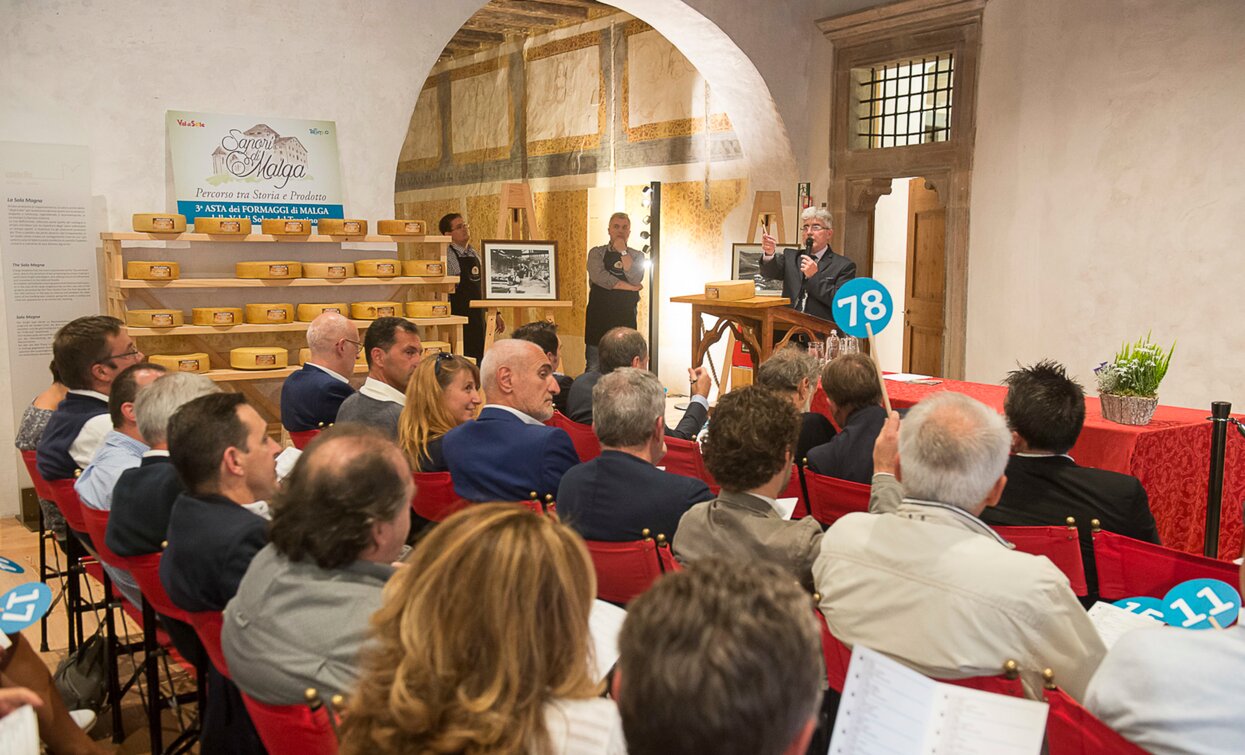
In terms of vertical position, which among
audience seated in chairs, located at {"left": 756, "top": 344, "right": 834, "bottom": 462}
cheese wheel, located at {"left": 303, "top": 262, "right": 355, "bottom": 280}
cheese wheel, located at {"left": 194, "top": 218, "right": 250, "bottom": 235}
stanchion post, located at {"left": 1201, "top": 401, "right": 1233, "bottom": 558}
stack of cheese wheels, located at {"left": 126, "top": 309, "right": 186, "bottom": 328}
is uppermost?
cheese wheel, located at {"left": 194, "top": 218, "right": 250, "bottom": 235}

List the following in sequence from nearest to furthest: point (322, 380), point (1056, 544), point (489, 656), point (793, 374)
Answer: point (489, 656) < point (1056, 544) < point (793, 374) < point (322, 380)

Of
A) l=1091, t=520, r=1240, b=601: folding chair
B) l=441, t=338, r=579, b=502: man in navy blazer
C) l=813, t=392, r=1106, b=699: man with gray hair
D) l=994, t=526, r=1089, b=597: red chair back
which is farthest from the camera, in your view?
l=441, t=338, r=579, b=502: man in navy blazer

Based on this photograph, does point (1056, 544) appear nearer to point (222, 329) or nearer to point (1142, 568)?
point (1142, 568)


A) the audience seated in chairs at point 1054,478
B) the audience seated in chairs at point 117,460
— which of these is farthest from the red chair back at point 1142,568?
the audience seated in chairs at point 117,460

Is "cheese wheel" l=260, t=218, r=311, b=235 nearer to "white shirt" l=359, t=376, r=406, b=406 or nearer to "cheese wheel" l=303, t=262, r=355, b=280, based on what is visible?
"cheese wheel" l=303, t=262, r=355, b=280

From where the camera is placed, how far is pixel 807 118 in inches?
375

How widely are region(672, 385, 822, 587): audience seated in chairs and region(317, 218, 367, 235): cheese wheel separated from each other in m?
4.94

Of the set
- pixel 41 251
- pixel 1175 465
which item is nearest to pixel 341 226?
pixel 41 251

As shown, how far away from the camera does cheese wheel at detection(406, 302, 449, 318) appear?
737cm

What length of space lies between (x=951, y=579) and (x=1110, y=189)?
5930mm

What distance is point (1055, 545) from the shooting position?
2.68m

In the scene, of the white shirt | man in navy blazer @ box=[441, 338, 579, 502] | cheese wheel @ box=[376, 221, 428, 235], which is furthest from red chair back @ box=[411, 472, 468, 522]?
cheese wheel @ box=[376, 221, 428, 235]

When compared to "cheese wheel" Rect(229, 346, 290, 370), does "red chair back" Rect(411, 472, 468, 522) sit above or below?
below

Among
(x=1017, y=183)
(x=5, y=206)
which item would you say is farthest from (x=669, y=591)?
(x=1017, y=183)
